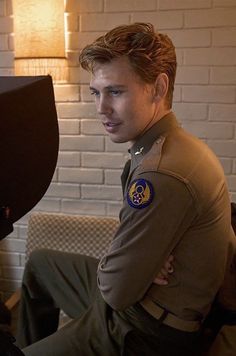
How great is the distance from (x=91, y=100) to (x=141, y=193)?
1.05 meters

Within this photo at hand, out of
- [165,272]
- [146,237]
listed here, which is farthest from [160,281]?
[146,237]

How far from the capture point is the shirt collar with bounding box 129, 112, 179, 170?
118 cm

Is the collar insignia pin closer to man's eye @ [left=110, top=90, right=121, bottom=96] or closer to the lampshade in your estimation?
man's eye @ [left=110, top=90, right=121, bottom=96]

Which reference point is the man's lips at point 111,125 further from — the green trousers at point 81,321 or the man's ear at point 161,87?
the green trousers at point 81,321

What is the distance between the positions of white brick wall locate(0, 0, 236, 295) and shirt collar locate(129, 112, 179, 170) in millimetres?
747

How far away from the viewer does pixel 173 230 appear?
1052 millimetres

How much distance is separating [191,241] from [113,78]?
1.47ft

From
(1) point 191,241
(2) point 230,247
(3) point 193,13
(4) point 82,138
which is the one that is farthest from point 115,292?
(3) point 193,13

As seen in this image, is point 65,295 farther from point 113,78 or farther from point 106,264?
point 113,78

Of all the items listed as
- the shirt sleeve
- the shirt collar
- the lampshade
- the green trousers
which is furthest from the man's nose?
the lampshade

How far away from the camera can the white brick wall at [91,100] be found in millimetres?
1833

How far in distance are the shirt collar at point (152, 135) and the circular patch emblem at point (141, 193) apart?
140 mm

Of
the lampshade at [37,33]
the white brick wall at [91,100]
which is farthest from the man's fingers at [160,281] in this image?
the lampshade at [37,33]

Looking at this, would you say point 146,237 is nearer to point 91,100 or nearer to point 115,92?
point 115,92
